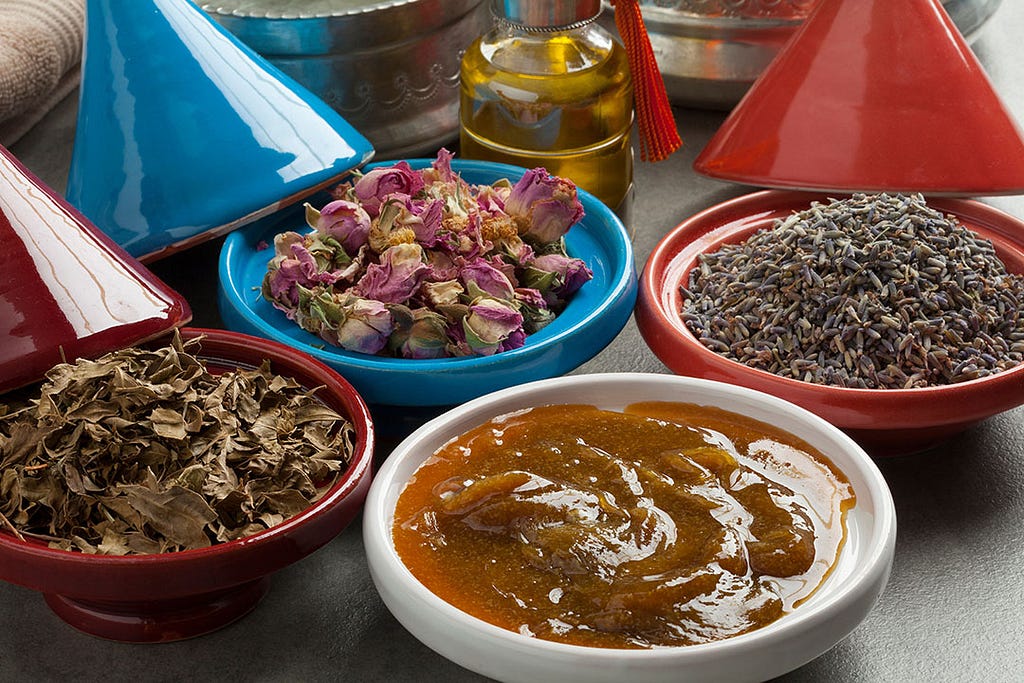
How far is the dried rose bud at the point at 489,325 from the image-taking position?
2.88 ft

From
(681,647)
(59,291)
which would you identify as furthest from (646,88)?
(681,647)

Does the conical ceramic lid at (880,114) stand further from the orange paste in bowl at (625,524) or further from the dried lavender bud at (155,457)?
the dried lavender bud at (155,457)

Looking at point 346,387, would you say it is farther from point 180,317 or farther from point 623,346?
point 623,346

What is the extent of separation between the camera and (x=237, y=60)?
1106mm

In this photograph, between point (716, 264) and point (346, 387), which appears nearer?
point (346, 387)

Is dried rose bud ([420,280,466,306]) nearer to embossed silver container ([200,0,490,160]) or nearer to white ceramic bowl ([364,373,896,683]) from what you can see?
white ceramic bowl ([364,373,896,683])

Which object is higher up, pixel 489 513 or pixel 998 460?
pixel 489 513

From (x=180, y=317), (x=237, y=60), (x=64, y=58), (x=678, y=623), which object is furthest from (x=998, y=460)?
(x=64, y=58)

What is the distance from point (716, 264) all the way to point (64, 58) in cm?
92

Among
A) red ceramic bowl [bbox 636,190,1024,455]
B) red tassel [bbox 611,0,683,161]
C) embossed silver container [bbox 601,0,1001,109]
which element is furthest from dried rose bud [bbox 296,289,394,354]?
embossed silver container [bbox 601,0,1001,109]

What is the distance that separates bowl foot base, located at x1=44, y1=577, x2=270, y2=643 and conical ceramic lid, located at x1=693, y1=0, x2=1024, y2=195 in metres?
0.68

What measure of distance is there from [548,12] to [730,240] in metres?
0.27

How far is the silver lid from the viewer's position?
→ 1098mm

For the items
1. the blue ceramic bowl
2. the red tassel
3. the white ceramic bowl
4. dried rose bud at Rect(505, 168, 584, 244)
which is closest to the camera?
the white ceramic bowl
